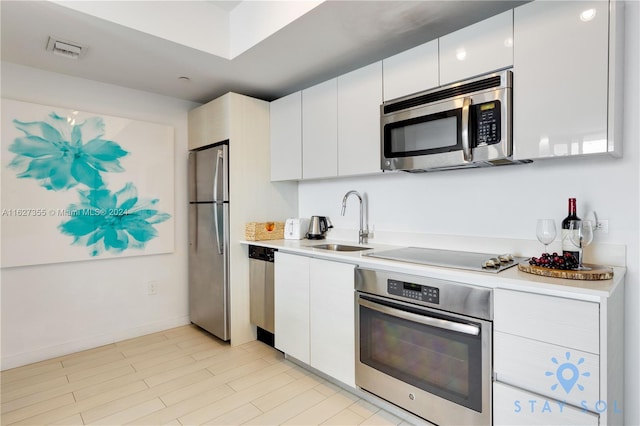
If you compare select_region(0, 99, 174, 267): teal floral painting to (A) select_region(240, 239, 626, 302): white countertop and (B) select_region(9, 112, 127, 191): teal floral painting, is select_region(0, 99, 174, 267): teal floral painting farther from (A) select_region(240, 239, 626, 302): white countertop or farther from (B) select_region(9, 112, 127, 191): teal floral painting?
(A) select_region(240, 239, 626, 302): white countertop

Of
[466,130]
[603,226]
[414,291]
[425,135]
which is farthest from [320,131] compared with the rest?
[603,226]

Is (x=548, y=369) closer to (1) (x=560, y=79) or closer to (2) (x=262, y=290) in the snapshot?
(1) (x=560, y=79)

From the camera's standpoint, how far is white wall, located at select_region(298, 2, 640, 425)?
158 centimetres

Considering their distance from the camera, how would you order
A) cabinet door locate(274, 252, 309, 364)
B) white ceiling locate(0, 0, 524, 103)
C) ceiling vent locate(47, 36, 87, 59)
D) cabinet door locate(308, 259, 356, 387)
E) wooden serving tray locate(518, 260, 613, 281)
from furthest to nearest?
cabinet door locate(274, 252, 309, 364) → ceiling vent locate(47, 36, 87, 59) → cabinet door locate(308, 259, 356, 387) → white ceiling locate(0, 0, 524, 103) → wooden serving tray locate(518, 260, 613, 281)

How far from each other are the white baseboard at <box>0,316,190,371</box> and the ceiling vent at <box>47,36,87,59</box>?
225cm

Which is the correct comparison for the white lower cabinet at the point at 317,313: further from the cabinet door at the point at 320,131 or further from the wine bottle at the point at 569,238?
the wine bottle at the point at 569,238

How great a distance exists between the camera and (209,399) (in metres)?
2.13

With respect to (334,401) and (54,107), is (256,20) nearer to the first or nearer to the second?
(54,107)

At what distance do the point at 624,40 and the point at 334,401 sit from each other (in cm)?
242

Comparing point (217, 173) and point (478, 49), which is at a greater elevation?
point (478, 49)

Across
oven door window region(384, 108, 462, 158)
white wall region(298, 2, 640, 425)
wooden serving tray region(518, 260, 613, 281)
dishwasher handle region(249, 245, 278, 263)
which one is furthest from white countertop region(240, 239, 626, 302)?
dishwasher handle region(249, 245, 278, 263)

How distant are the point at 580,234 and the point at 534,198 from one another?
1.32ft

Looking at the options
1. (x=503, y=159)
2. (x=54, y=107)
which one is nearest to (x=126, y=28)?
(x=54, y=107)

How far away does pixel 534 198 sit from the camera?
1896 millimetres
